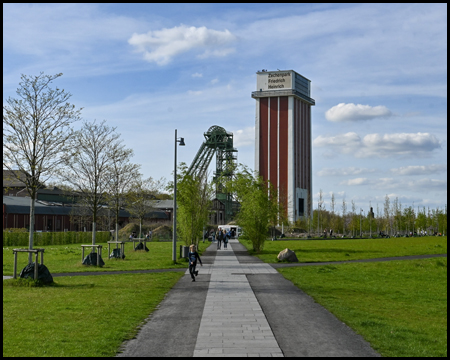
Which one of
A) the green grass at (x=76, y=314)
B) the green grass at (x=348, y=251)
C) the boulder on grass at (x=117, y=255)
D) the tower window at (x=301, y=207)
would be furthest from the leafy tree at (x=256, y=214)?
the tower window at (x=301, y=207)

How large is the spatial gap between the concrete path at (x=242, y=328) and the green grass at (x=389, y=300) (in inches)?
19.2

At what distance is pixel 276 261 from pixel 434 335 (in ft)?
69.2

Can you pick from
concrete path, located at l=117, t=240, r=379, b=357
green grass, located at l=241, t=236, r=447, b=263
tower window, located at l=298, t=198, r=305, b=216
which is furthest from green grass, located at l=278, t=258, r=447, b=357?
tower window, located at l=298, t=198, r=305, b=216

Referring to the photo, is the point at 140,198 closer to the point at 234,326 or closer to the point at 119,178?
the point at 119,178

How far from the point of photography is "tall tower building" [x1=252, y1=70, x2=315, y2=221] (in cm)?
11581

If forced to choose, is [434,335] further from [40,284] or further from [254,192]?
[254,192]

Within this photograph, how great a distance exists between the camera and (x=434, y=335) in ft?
33.5

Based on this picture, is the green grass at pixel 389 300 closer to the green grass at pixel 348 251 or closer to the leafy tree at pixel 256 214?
the green grass at pixel 348 251

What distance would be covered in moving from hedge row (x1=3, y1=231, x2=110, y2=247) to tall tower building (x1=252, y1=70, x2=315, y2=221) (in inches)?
2335

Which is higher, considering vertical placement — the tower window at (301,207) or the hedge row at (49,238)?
the tower window at (301,207)

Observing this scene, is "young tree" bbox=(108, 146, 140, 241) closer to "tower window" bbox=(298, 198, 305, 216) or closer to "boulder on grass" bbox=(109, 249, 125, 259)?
"boulder on grass" bbox=(109, 249, 125, 259)

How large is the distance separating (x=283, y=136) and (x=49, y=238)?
71141mm

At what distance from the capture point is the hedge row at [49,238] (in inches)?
1984

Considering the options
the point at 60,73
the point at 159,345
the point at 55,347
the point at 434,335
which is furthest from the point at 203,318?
the point at 60,73
